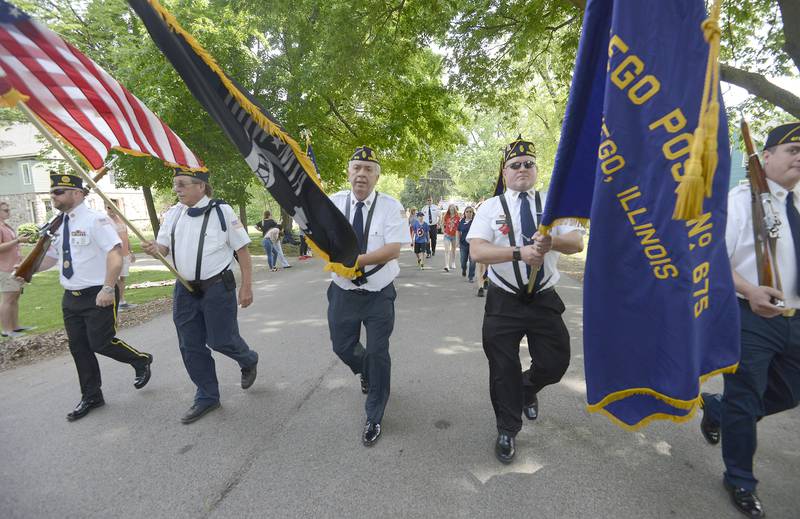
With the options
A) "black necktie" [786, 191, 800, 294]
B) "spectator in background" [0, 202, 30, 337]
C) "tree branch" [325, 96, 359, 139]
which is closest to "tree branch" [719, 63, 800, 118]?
"black necktie" [786, 191, 800, 294]

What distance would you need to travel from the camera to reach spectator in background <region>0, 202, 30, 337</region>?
5.87 m

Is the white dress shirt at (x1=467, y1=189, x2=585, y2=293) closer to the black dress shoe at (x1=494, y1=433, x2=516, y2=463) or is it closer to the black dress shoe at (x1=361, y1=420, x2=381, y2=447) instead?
the black dress shoe at (x1=494, y1=433, x2=516, y2=463)

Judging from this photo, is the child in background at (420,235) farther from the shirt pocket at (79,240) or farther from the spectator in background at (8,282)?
the shirt pocket at (79,240)

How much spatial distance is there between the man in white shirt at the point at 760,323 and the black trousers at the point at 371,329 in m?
2.20

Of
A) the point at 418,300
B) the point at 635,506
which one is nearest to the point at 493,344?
the point at 635,506

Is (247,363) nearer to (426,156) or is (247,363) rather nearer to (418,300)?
(418,300)

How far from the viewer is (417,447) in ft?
9.64

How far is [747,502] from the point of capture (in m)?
2.21

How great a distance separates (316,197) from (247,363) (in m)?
2.00

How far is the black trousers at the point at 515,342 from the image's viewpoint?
281 cm

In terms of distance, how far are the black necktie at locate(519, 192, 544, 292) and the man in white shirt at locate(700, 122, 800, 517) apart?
1062 mm

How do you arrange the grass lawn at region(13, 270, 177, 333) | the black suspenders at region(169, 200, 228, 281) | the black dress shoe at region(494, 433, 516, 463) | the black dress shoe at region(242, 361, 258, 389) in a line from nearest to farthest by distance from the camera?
the black dress shoe at region(494, 433, 516, 463) < the black suspenders at region(169, 200, 228, 281) < the black dress shoe at region(242, 361, 258, 389) < the grass lawn at region(13, 270, 177, 333)

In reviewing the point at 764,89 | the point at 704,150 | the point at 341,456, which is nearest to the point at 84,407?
the point at 341,456

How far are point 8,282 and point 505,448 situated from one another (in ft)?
24.1
